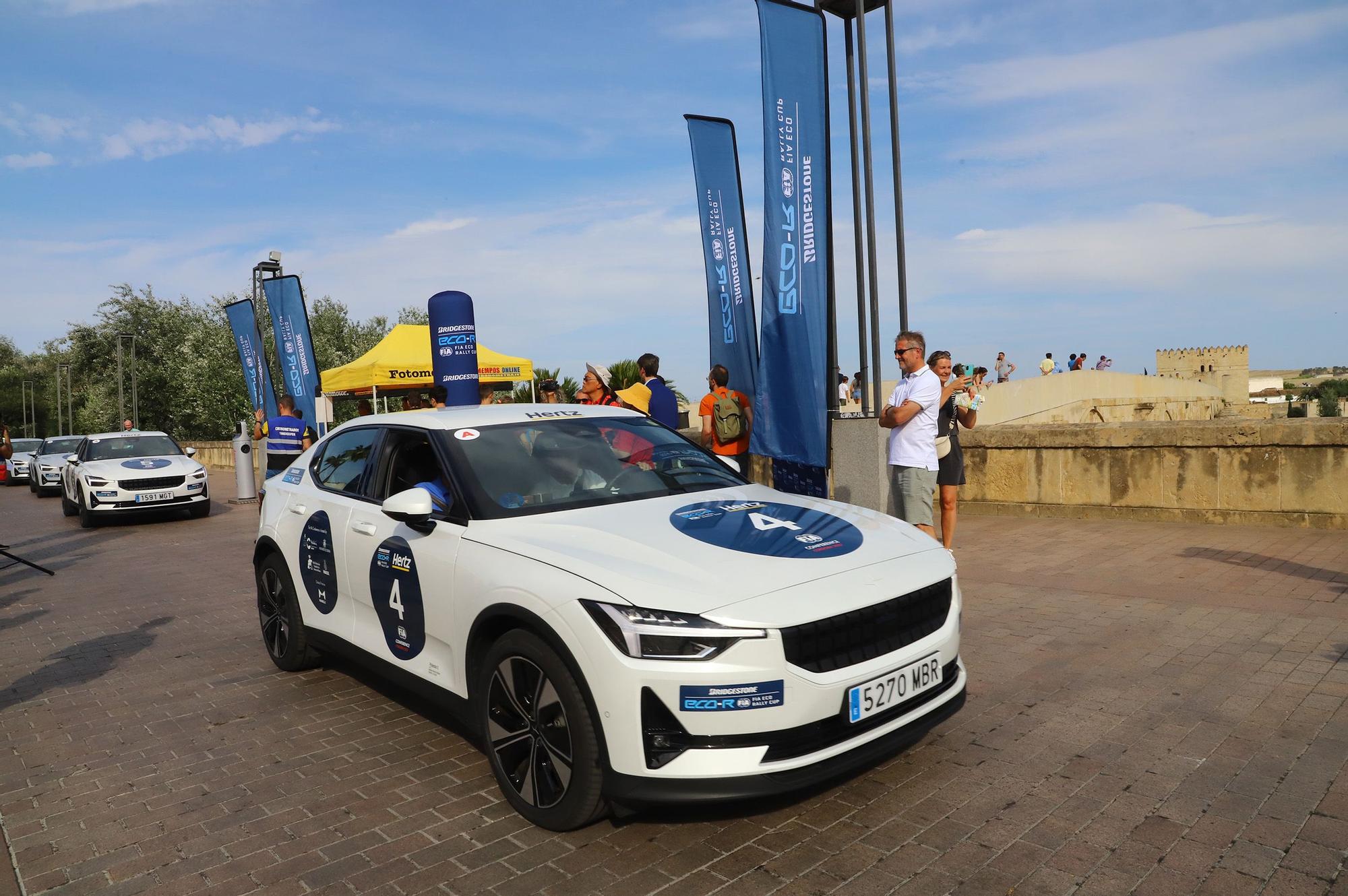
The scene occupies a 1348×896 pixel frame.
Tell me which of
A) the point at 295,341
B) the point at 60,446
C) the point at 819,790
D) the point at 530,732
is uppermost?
the point at 295,341

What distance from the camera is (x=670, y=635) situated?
313cm

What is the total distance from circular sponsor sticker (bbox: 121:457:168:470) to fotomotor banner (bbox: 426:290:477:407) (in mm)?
7765

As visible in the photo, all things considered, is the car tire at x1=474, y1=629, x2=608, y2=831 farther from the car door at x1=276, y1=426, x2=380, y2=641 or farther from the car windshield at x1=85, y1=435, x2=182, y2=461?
the car windshield at x1=85, y1=435, x2=182, y2=461

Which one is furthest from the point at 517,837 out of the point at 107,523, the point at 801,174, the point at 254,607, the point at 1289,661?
the point at 107,523

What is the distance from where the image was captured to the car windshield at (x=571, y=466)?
421 centimetres

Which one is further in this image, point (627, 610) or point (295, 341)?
point (295, 341)

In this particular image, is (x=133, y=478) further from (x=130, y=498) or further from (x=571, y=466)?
(x=571, y=466)

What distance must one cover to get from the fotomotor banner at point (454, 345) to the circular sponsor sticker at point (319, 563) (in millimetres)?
5654

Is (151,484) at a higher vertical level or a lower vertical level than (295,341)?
lower

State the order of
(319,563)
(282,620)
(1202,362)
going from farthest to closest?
(1202,362), (282,620), (319,563)

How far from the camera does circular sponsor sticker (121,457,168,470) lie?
15.9m

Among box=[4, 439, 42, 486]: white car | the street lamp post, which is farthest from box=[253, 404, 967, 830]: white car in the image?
the street lamp post

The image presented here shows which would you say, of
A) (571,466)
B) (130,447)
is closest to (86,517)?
(130,447)

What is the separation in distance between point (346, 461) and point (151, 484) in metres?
12.5
